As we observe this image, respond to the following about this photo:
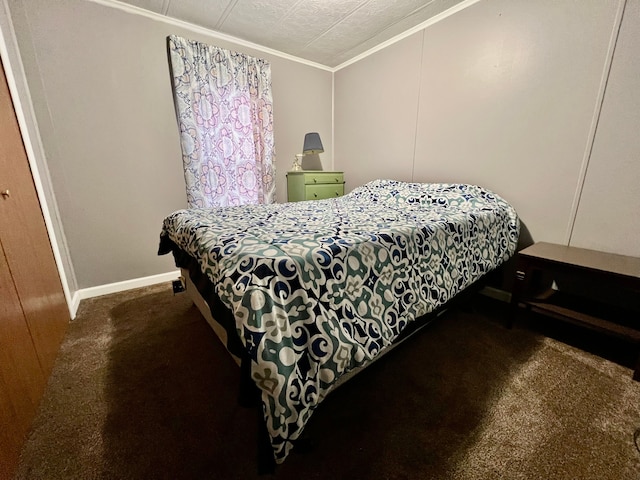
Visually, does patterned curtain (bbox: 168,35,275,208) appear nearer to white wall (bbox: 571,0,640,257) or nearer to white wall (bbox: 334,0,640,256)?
white wall (bbox: 334,0,640,256)

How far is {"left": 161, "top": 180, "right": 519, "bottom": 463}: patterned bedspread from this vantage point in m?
0.77

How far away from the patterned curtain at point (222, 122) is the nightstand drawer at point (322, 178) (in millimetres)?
416

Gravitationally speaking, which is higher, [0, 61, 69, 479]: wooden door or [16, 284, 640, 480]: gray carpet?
[0, 61, 69, 479]: wooden door

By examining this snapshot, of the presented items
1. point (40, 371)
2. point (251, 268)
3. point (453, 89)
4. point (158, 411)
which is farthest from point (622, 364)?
point (40, 371)

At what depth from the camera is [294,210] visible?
1.87 meters

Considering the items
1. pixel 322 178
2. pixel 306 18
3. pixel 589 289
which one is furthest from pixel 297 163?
pixel 589 289

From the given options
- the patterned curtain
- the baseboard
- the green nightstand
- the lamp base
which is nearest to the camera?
the baseboard

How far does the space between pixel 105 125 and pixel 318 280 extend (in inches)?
93.3

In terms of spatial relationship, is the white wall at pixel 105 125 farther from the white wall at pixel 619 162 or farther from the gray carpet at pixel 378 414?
the white wall at pixel 619 162

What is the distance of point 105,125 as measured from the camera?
6.91ft

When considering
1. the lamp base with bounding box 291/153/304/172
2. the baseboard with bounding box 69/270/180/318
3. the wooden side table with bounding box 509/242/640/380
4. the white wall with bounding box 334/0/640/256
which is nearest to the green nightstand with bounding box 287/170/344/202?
the lamp base with bounding box 291/153/304/172

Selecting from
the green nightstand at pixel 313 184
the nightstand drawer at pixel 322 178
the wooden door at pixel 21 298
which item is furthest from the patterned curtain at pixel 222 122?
the wooden door at pixel 21 298

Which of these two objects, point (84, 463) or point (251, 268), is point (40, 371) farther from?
point (251, 268)

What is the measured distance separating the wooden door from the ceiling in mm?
1447
